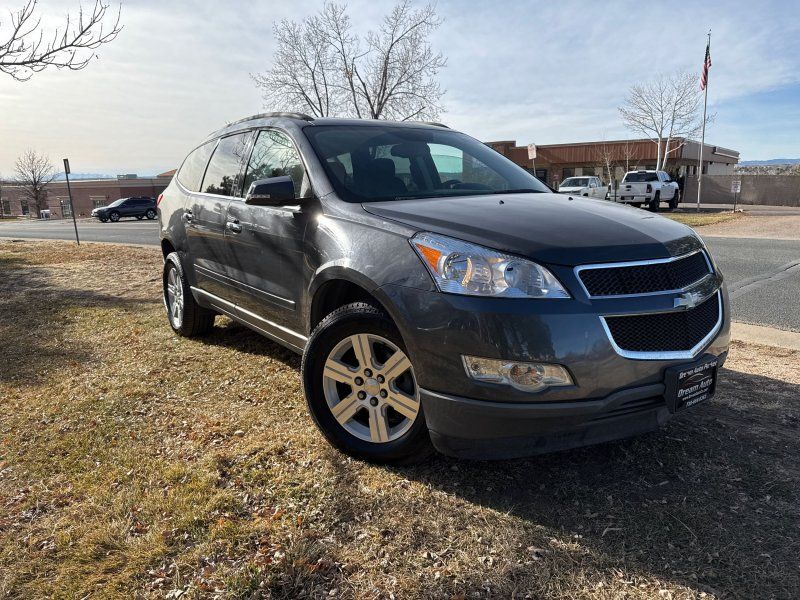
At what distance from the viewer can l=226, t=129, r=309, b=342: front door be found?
11.2 feet

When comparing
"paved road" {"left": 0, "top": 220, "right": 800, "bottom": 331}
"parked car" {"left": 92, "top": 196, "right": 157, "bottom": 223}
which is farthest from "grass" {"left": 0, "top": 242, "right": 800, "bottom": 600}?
"parked car" {"left": 92, "top": 196, "right": 157, "bottom": 223}

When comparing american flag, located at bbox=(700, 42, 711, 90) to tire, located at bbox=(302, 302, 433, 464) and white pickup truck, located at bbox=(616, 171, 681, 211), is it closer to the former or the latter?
white pickup truck, located at bbox=(616, 171, 681, 211)

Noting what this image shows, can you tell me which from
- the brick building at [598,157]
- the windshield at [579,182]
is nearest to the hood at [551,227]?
the windshield at [579,182]

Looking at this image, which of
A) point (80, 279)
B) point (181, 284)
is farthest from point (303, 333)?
point (80, 279)

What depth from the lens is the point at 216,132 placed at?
5047 millimetres

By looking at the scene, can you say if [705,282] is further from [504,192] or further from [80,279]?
[80,279]

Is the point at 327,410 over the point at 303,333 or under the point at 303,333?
under

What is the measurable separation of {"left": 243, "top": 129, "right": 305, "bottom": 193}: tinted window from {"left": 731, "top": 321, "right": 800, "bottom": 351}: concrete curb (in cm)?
397

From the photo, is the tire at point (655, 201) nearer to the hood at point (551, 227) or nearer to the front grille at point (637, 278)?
the hood at point (551, 227)

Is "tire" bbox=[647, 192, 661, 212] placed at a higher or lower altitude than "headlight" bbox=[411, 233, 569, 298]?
lower

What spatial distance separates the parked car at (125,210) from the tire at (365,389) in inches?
1530

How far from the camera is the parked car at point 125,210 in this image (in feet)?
122

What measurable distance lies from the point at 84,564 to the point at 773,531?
8.90 feet

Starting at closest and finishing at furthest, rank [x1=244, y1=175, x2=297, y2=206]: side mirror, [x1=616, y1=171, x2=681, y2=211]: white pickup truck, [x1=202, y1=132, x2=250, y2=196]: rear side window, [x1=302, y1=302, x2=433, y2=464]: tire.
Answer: [x1=302, y1=302, x2=433, y2=464]: tire < [x1=244, y1=175, x2=297, y2=206]: side mirror < [x1=202, y1=132, x2=250, y2=196]: rear side window < [x1=616, y1=171, x2=681, y2=211]: white pickup truck
